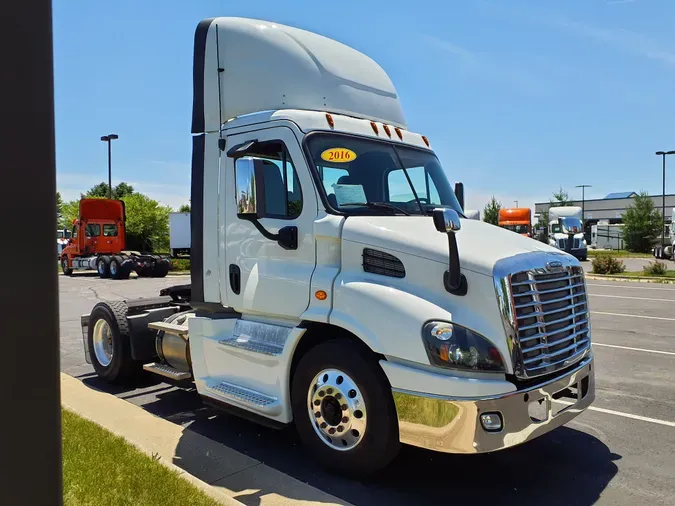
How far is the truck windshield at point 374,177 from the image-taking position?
4.54 m

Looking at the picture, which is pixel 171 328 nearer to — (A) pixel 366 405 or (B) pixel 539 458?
(A) pixel 366 405

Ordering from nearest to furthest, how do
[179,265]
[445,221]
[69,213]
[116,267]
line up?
[445,221], [116,267], [179,265], [69,213]

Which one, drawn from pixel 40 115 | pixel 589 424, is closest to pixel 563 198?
pixel 589 424

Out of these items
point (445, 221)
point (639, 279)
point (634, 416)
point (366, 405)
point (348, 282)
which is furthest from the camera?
point (639, 279)

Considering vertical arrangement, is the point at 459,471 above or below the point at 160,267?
below

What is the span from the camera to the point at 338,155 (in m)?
4.69

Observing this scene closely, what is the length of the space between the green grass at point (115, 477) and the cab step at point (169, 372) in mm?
1128

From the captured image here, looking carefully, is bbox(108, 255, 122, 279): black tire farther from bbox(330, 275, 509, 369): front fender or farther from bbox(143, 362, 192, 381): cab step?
bbox(330, 275, 509, 369): front fender

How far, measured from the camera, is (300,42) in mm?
5211

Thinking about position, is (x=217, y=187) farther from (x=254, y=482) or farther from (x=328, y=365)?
(x=254, y=482)

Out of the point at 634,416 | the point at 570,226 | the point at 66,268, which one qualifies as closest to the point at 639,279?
the point at 570,226

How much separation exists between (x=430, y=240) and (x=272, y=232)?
142cm

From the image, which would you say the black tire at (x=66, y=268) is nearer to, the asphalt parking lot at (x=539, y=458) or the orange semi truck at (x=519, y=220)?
the asphalt parking lot at (x=539, y=458)

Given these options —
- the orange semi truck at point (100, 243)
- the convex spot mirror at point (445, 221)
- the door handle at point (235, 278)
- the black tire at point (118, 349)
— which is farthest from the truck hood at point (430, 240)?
the orange semi truck at point (100, 243)
